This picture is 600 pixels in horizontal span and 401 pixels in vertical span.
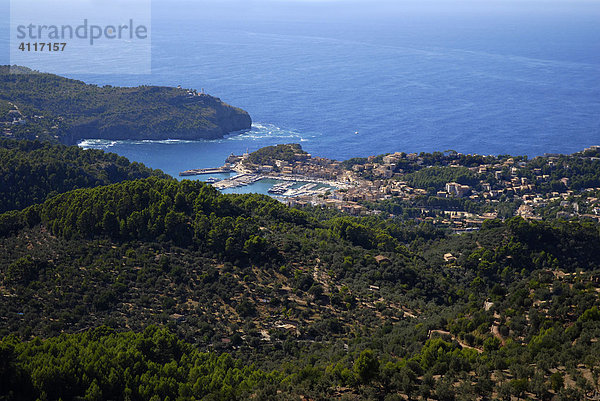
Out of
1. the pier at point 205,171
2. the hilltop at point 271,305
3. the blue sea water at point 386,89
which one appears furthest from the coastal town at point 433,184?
the hilltop at point 271,305

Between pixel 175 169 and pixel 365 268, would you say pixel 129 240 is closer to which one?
pixel 365 268

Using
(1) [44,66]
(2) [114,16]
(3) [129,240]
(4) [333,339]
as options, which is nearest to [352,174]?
(3) [129,240]

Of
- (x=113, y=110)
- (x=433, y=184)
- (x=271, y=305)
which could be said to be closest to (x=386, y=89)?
(x=113, y=110)

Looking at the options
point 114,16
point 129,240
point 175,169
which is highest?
point 114,16

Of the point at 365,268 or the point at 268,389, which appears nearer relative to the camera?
the point at 268,389

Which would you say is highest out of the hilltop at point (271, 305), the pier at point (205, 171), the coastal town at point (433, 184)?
the hilltop at point (271, 305)

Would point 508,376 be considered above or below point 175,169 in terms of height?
above

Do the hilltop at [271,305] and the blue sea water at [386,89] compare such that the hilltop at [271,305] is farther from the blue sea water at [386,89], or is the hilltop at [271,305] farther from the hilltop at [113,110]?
the hilltop at [113,110]

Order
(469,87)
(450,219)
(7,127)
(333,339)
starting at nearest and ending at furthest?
(333,339) < (450,219) < (7,127) < (469,87)
